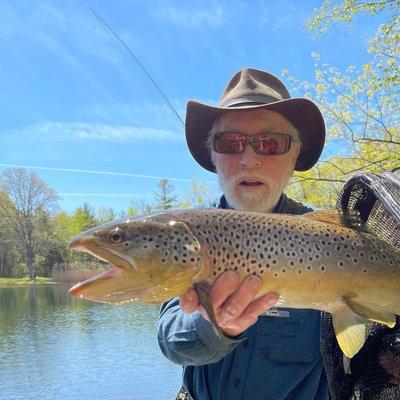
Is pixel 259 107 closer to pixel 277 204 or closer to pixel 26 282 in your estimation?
pixel 277 204

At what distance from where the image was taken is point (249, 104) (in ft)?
12.3

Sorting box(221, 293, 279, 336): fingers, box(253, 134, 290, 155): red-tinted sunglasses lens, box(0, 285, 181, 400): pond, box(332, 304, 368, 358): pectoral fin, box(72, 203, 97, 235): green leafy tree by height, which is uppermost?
box(72, 203, 97, 235): green leafy tree

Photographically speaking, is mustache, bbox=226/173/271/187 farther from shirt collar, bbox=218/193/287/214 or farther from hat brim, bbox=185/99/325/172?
hat brim, bbox=185/99/325/172

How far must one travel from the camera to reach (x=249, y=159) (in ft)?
11.9

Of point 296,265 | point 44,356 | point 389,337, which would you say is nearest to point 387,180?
point 296,265

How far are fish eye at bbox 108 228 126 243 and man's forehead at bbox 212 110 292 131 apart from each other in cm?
155

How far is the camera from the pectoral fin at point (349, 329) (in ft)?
8.66

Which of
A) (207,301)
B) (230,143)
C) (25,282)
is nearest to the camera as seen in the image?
(207,301)

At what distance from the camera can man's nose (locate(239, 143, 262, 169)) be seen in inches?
143

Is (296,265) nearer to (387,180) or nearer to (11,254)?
(387,180)

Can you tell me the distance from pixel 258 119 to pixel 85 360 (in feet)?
54.6

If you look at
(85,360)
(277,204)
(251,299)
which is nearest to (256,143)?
(277,204)

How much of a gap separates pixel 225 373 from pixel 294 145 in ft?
5.65

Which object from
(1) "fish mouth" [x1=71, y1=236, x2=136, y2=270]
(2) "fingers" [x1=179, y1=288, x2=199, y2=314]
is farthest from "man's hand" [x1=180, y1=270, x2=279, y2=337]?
(1) "fish mouth" [x1=71, y1=236, x2=136, y2=270]
